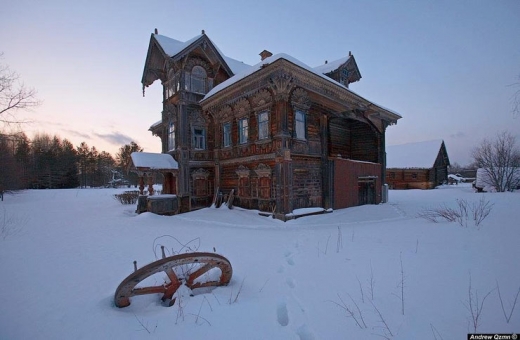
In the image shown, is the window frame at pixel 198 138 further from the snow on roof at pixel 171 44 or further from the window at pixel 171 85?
the snow on roof at pixel 171 44

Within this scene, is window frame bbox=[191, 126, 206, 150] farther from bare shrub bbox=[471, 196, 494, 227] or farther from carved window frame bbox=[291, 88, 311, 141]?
bare shrub bbox=[471, 196, 494, 227]

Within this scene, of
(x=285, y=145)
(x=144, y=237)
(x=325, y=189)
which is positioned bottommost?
(x=144, y=237)

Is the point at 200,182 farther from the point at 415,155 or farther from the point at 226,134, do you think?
the point at 415,155

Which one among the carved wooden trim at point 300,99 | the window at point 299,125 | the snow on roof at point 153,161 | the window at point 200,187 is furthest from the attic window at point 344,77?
the snow on roof at point 153,161

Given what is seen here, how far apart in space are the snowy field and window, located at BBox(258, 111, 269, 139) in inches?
243

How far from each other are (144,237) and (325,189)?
9.16 metres

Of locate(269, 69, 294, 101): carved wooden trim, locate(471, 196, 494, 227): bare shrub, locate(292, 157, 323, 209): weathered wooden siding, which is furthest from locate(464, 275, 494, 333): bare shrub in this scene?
locate(269, 69, 294, 101): carved wooden trim

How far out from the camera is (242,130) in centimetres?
1306

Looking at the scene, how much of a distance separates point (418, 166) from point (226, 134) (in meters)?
29.2

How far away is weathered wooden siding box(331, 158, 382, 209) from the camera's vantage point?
13.1 m

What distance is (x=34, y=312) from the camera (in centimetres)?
314

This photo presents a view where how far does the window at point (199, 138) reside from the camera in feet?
49.1

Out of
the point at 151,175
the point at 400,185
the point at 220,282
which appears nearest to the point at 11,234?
the point at 151,175

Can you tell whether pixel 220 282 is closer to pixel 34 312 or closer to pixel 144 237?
pixel 34 312
